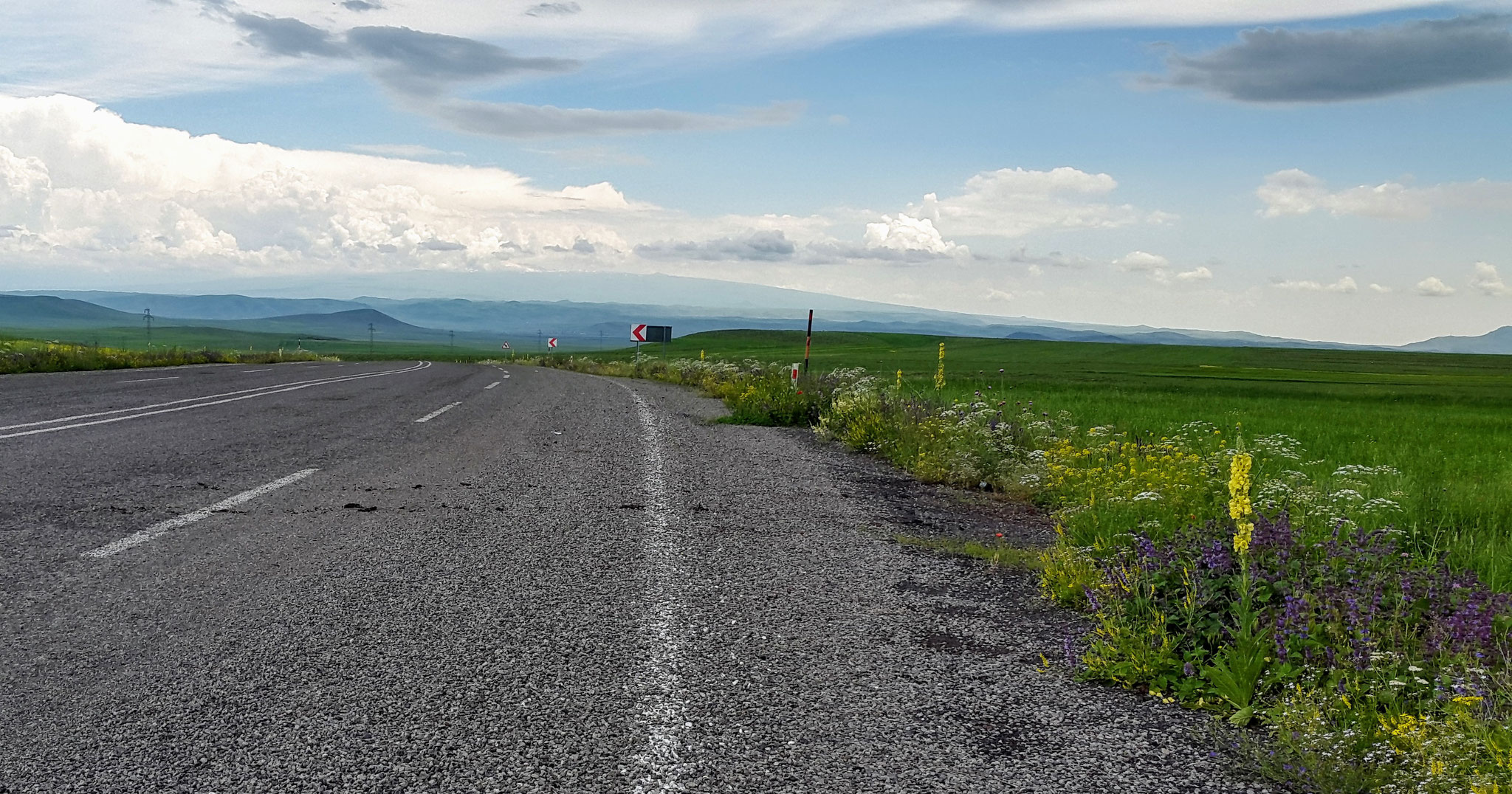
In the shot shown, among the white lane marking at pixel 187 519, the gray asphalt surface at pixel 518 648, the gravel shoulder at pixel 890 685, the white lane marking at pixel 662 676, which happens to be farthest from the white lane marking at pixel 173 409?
the gravel shoulder at pixel 890 685

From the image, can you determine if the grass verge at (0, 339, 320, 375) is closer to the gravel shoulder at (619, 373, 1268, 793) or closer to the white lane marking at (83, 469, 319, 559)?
the white lane marking at (83, 469, 319, 559)

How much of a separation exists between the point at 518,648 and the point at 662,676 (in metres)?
0.77

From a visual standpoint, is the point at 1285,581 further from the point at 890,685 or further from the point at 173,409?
the point at 173,409

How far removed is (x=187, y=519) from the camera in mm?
7035

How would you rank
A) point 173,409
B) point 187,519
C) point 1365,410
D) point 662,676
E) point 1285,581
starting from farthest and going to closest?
point 1365,410 → point 173,409 → point 187,519 → point 1285,581 → point 662,676

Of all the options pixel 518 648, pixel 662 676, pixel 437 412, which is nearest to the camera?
pixel 662 676

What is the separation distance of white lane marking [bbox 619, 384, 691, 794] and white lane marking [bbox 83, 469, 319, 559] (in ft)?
10.9

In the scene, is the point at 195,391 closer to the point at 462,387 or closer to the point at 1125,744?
the point at 462,387

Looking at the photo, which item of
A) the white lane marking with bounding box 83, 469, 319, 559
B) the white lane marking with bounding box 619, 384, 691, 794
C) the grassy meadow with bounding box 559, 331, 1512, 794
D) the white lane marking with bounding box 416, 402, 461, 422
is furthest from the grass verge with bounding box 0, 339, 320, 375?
the white lane marking with bounding box 619, 384, 691, 794

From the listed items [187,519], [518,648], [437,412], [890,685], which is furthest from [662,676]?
[437,412]

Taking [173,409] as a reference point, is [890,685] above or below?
below

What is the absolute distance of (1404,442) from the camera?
613 inches

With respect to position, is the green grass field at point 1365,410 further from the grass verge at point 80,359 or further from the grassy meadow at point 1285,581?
the grass verge at point 80,359

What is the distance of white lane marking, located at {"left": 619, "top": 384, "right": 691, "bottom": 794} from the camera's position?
10.7 feet
